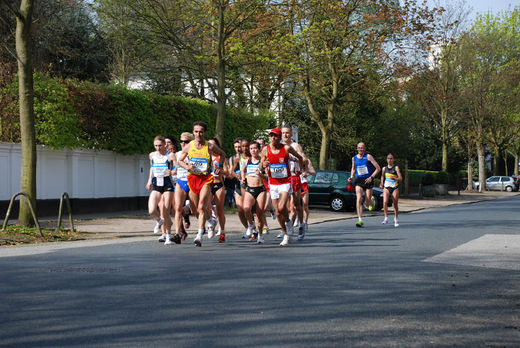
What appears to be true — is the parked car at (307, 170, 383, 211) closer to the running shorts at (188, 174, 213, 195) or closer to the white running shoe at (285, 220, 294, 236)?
the white running shoe at (285, 220, 294, 236)

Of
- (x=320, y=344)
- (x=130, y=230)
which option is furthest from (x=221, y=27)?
(x=320, y=344)

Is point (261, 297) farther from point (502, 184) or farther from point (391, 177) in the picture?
point (502, 184)

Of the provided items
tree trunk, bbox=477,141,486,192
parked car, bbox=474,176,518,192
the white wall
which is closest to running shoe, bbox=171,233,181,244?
the white wall

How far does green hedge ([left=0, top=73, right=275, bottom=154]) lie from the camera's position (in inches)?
749

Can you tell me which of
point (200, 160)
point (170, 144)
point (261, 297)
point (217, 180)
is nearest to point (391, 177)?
point (217, 180)

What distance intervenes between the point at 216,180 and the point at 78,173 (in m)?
9.03

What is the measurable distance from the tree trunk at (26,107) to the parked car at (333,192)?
1383cm

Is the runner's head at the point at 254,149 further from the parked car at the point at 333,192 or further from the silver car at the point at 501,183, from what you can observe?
the silver car at the point at 501,183

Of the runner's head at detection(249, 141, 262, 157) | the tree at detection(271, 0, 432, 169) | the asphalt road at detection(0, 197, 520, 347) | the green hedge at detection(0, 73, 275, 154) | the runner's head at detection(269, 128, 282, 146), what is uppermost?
the tree at detection(271, 0, 432, 169)

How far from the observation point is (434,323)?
5.69 meters

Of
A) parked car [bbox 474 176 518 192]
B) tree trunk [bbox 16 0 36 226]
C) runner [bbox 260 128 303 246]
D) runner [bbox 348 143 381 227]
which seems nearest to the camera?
runner [bbox 260 128 303 246]

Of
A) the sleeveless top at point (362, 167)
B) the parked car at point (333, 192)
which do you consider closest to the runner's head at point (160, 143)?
the sleeveless top at point (362, 167)

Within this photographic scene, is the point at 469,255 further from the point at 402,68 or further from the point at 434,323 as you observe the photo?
the point at 402,68

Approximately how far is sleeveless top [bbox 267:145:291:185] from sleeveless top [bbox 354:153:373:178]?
539 centimetres
